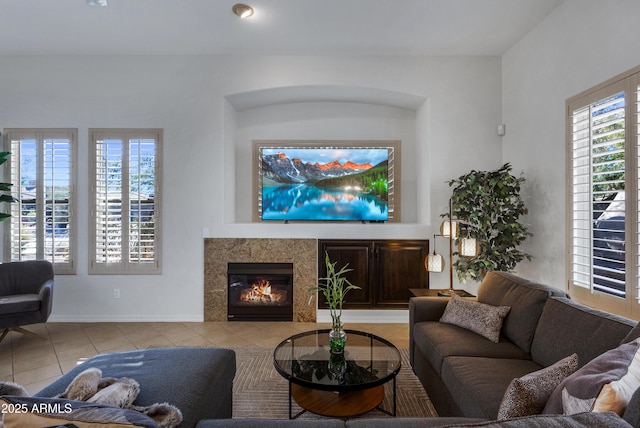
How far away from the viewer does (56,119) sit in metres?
3.81

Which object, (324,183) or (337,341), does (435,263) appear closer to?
(337,341)

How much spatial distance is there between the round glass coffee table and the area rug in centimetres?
14

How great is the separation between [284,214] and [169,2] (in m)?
2.55

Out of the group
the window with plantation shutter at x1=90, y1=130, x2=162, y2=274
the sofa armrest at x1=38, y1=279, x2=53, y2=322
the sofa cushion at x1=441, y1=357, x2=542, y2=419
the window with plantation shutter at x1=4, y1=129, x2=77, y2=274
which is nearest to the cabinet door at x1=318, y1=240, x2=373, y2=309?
the sofa cushion at x1=441, y1=357, x2=542, y2=419

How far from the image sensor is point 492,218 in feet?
10.7

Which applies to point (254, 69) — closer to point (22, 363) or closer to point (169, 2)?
point (169, 2)

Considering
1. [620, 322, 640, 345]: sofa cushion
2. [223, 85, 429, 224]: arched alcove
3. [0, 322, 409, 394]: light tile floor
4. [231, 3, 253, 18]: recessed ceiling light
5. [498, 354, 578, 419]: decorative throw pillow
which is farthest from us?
[223, 85, 429, 224]: arched alcove

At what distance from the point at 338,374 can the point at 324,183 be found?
8.77 feet

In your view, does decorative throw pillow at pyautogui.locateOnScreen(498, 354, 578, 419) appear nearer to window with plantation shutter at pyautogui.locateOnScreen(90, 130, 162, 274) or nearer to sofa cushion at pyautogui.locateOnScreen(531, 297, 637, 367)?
sofa cushion at pyautogui.locateOnScreen(531, 297, 637, 367)

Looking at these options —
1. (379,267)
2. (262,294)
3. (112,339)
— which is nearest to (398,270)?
(379,267)

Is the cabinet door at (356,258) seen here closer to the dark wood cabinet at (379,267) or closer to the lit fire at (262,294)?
the dark wood cabinet at (379,267)

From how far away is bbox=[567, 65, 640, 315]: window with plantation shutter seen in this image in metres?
2.17

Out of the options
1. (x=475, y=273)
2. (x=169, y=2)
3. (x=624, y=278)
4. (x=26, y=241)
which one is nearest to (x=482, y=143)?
(x=475, y=273)

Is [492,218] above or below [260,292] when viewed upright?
above
